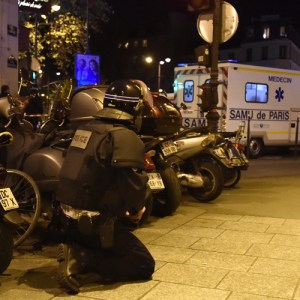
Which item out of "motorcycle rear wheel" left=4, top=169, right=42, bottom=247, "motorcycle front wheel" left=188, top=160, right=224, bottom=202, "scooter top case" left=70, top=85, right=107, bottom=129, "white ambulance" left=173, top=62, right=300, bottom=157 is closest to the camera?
"motorcycle rear wheel" left=4, top=169, right=42, bottom=247

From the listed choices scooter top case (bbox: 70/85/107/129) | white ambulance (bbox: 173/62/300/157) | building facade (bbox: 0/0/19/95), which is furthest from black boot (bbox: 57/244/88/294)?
white ambulance (bbox: 173/62/300/157)

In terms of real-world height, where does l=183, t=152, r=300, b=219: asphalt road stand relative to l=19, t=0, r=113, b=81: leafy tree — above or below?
below

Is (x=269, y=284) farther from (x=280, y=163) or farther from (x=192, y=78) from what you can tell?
(x=192, y=78)

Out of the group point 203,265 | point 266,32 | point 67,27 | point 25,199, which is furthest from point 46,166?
point 266,32

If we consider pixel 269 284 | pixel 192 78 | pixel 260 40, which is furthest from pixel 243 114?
pixel 260 40

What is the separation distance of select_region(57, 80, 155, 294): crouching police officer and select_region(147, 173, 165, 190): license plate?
214 centimetres

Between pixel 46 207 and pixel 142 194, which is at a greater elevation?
pixel 142 194

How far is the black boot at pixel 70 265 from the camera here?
4543 mm

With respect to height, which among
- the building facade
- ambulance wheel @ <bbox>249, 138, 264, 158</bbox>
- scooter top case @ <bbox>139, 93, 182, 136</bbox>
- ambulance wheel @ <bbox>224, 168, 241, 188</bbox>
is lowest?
ambulance wheel @ <bbox>249, 138, 264, 158</bbox>

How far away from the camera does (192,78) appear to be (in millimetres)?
17500

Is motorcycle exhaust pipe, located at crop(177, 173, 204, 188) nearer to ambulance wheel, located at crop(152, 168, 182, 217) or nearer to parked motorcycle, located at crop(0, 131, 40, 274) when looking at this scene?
ambulance wheel, located at crop(152, 168, 182, 217)

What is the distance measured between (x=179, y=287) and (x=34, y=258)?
5.97 feet

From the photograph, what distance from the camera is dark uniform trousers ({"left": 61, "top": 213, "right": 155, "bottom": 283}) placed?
4715 millimetres

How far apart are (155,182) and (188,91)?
10.9m
